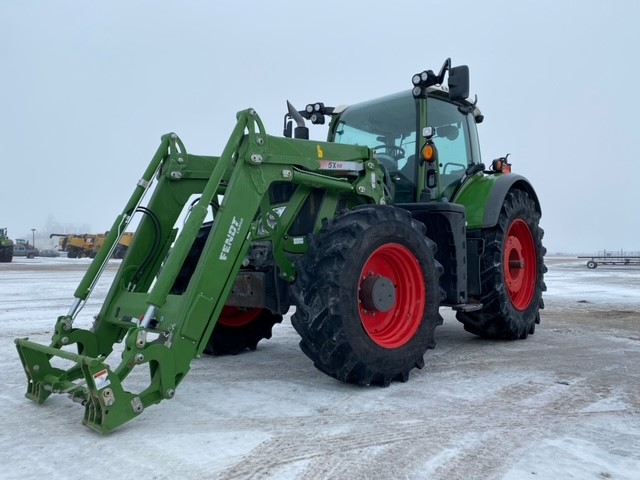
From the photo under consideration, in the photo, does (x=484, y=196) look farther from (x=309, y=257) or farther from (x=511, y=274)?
(x=309, y=257)

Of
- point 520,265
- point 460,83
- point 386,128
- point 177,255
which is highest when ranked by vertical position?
point 460,83

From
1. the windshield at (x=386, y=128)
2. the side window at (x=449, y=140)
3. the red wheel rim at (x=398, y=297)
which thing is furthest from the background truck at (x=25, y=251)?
the red wheel rim at (x=398, y=297)

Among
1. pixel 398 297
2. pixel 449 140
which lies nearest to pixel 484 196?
pixel 449 140

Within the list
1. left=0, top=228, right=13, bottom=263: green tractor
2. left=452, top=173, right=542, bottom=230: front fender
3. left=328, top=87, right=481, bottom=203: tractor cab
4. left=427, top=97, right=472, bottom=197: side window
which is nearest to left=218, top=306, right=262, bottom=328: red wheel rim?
left=328, top=87, right=481, bottom=203: tractor cab

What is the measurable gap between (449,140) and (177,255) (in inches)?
139

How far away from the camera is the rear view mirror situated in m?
4.65

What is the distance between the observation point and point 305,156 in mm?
4281

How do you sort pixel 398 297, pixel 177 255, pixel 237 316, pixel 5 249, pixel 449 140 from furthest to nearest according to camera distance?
1. pixel 5 249
2. pixel 449 140
3. pixel 237 316
4. pixel 398 297
5. pixel 177 255

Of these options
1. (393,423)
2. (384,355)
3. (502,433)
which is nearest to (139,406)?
(393,423)

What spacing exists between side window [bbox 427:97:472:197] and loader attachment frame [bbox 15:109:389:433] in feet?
3.93

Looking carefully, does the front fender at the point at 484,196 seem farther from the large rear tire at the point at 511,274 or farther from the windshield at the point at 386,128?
the windshield at the point at 386,128

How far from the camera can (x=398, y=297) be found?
444cm

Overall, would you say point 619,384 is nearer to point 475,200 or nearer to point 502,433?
point 502,433

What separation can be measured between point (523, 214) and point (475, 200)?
2.76ft
